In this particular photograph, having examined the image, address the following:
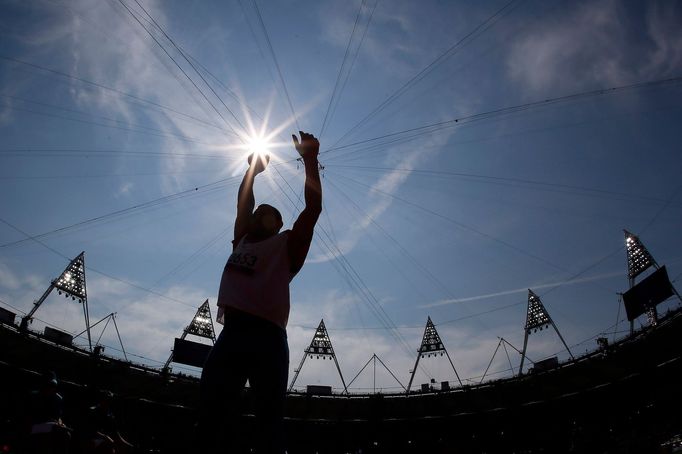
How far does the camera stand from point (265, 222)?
107 inches

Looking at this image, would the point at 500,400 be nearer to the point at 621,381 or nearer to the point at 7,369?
the point at 621,381

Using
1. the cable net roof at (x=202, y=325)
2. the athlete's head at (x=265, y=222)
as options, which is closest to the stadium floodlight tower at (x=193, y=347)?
the cable net roof at (x=202, y=325)

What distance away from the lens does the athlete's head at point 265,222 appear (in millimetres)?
2711

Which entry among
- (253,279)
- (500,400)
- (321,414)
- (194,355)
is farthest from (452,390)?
(253,279)

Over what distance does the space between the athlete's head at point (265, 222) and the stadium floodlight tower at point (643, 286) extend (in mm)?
27332

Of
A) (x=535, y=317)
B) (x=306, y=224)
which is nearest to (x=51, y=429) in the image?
(x=306, y=224)

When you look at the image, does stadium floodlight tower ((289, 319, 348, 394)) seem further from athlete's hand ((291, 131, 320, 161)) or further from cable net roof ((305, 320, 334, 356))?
athlete's hand ((291, 131, 320, 161))

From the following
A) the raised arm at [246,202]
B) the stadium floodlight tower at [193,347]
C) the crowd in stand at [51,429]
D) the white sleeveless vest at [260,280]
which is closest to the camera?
the white sleeveless vest at [260,280]

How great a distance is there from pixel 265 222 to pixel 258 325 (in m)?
0.81

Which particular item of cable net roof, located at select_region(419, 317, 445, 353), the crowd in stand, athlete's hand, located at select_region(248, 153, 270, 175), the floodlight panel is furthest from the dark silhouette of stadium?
athlete's hand, located at select_region(248, 153, 270, 175)

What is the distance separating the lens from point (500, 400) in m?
24.3

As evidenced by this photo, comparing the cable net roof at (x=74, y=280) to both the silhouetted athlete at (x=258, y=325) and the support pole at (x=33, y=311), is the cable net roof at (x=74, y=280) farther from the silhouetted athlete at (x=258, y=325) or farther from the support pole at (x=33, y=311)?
the silhouetted athlete at (x=258, y=325)

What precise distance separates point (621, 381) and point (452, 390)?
10338 millimetres

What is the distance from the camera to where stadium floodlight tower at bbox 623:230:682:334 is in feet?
73.0
